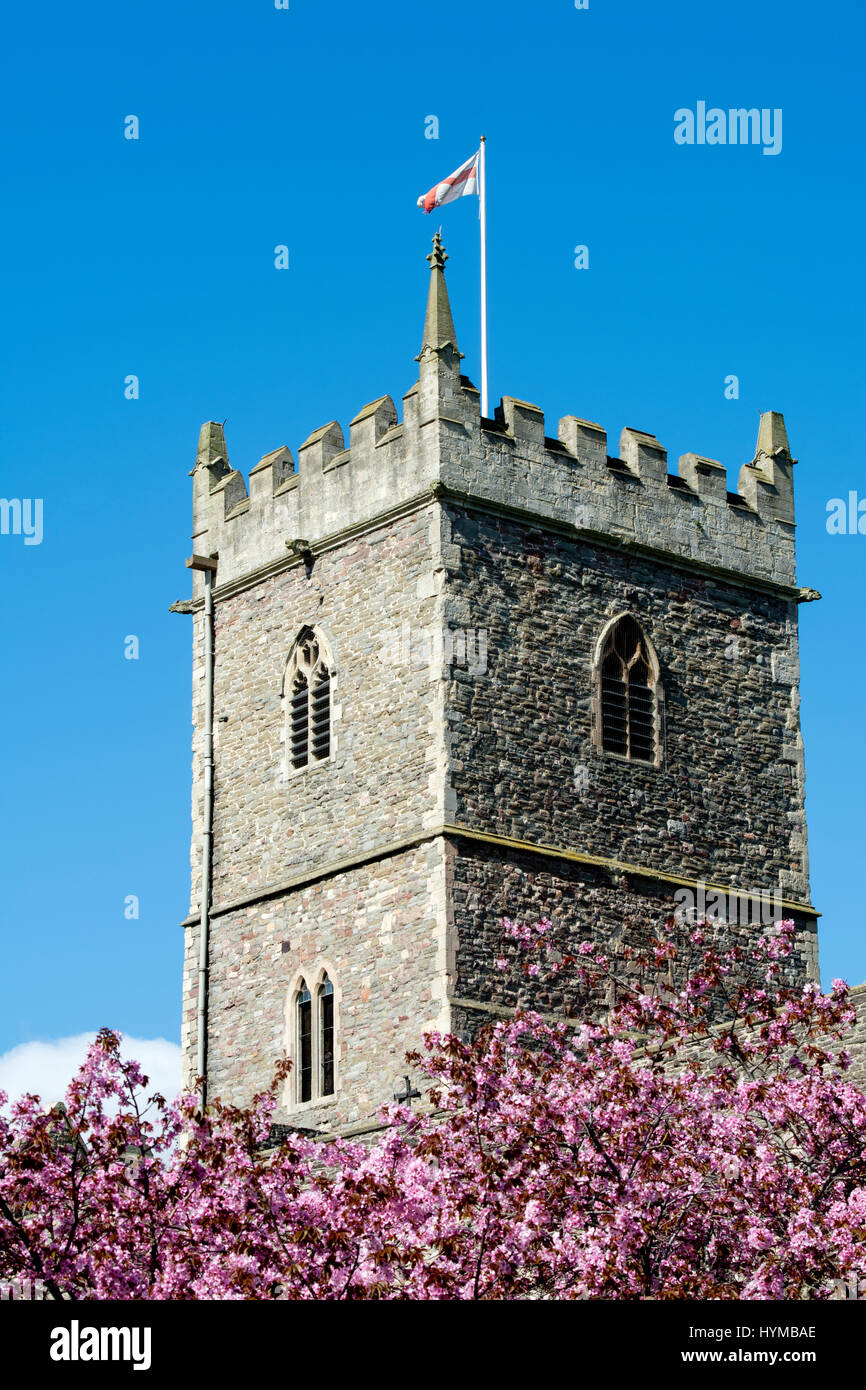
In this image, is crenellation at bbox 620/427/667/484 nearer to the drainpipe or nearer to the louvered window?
the drainpipe

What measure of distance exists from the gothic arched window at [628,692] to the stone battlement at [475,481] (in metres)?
1.28

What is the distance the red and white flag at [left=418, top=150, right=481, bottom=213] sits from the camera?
30.9 meters

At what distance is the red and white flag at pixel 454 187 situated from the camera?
101 ft

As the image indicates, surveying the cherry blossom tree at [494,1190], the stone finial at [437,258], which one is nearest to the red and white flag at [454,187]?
the stone finial at [437,258]

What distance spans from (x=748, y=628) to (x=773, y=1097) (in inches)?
504

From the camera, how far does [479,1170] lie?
17.7 metres

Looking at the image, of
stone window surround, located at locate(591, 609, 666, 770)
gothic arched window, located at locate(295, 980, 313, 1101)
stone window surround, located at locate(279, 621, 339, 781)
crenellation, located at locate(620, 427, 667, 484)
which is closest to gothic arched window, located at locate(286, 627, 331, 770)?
stone window surround, located at locate(279, 621, 339, 781)

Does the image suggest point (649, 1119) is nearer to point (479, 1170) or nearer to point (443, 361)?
point (479, 1170)

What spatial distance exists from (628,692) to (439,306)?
5192mm

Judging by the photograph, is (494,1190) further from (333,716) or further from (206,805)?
(206,805)

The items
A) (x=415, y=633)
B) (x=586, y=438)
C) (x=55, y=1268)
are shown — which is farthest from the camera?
(x=586, y=438)

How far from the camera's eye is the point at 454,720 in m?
27.7

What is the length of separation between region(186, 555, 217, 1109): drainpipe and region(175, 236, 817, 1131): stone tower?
0.08m
